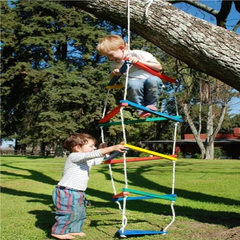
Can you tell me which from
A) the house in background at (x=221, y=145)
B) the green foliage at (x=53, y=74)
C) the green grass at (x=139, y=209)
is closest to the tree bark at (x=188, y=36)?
the green grass at (x=139, y=209)

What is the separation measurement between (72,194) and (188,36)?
2.33m

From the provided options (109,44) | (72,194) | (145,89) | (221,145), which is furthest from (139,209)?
(221,145)

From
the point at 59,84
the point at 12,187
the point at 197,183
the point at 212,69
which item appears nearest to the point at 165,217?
the point at 212,69

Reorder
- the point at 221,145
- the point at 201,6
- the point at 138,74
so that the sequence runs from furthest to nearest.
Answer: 1. the point at 221,145
2. the point at 201,6
3. the point at 138,74

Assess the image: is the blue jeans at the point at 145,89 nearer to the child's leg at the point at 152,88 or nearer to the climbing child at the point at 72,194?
the child's leg at the point at 152,88

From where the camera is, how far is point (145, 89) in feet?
13.7

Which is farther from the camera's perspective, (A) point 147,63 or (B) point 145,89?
(B) point 145,89

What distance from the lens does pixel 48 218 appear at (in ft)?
17.3

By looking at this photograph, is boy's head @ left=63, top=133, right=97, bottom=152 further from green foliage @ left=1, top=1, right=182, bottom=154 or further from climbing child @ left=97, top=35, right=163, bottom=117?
green foliage @ left=1, top=1, right=182, bottom=154

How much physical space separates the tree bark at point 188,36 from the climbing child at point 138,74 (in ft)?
1.25

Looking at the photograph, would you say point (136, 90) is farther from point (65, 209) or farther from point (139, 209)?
point (139, 209)

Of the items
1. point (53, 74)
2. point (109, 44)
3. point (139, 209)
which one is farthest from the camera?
point (53, 74)

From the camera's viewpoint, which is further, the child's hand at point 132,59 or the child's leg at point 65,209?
the child's leg at point 65,209

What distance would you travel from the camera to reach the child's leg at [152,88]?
408cm
